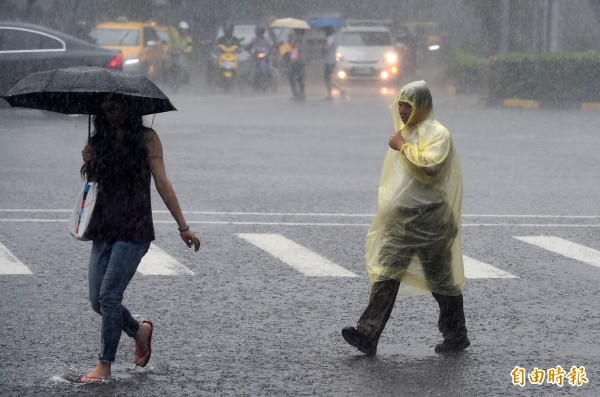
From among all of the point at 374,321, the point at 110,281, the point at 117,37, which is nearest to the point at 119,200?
the point at 110,281

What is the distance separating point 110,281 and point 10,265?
11.0 ft

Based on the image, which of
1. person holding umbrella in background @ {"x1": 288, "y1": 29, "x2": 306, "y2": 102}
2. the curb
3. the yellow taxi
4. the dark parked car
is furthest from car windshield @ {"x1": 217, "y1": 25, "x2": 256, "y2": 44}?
the dark parked car

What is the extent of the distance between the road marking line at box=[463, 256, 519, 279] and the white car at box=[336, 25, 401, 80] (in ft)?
87.4

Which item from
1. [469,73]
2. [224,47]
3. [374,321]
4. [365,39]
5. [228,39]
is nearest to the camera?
[374,321]

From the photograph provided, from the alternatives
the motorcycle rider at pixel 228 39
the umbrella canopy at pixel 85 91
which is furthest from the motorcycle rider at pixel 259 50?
the umbrella canopy at pixel 85 91

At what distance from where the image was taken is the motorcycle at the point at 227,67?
3394 centimetres

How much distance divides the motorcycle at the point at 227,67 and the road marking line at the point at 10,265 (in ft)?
79.3

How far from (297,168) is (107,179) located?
30.7 feet

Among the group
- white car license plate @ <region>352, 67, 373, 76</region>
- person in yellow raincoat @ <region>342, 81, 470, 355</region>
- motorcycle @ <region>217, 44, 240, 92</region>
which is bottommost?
white car license plate @ <region>352, 67, 373, 76</region>

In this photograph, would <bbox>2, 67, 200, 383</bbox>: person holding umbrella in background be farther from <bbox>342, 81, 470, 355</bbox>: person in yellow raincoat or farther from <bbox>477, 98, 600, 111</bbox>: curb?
<bbox>477, 98, 600, 111</bbox>: curb

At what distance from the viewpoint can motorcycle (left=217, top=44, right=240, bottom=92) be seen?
33938mm

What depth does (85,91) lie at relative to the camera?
6219 mm

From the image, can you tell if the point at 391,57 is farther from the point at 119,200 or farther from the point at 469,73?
the point at 119,200

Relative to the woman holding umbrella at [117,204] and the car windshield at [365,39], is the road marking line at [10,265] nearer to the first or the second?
the woman holding umbrella at [117,204]
